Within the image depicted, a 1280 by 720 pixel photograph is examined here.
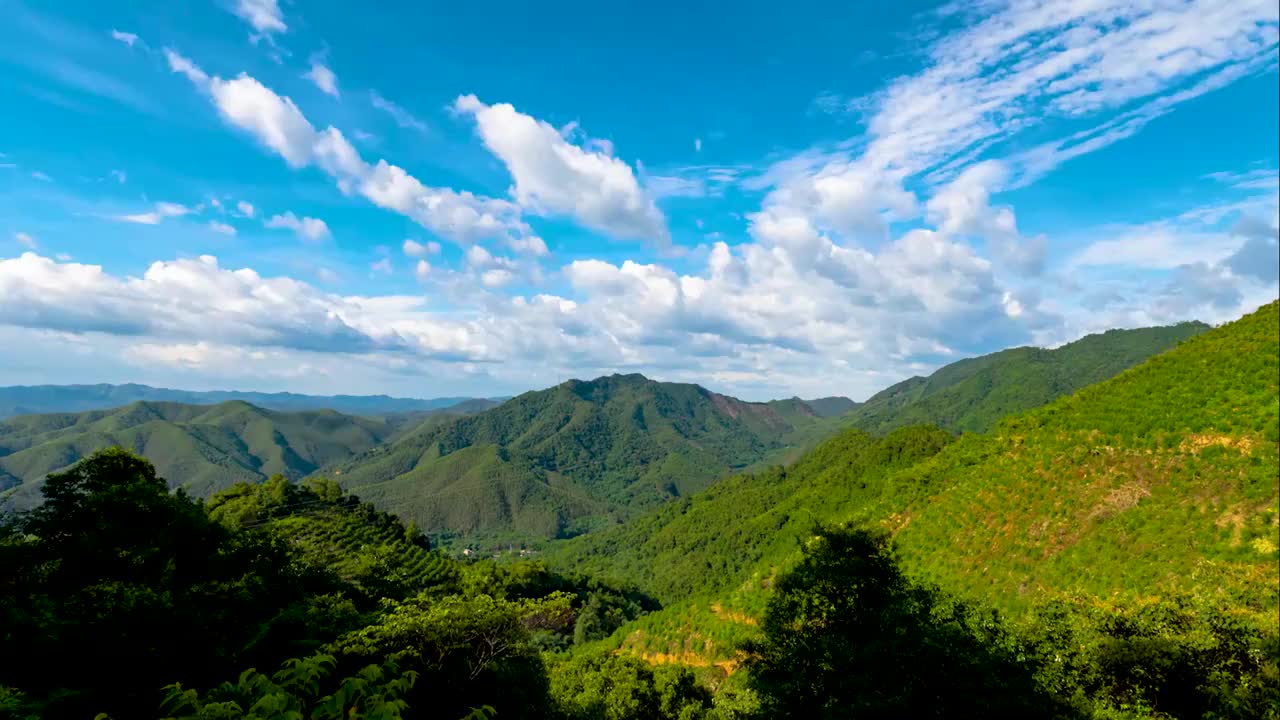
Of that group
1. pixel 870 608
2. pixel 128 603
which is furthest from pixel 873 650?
pixel 128 603

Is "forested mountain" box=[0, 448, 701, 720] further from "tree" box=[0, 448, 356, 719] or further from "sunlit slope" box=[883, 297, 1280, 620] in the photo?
"sunlit slope" box=[883, 297, 1280, 620]

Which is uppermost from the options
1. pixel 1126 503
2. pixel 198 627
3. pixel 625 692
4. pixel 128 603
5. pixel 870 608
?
pixel 1126 503

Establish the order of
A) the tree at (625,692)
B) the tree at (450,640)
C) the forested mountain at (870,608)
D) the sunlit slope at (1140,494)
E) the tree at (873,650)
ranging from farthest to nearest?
the tree at (625,692), the sunlit slope at (1140,494), the tree at (450,640), the forested mountain at (870,608), the tree at (873,650)

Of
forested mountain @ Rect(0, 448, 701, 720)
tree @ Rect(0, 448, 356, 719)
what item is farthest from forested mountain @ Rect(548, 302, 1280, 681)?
tree @ Rect(0, 448, 356, 719)

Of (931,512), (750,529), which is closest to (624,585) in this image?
(750,529)

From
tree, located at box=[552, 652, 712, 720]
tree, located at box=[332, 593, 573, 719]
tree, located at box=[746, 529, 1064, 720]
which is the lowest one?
tree, located at box=[552, 652, 712, 720]

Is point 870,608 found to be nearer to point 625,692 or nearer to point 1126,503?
point 1126,503

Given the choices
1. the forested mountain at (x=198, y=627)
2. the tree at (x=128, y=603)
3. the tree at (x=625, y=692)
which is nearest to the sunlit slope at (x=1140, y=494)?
the tree at (x=625, y=692)

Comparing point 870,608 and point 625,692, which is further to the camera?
point 625,692

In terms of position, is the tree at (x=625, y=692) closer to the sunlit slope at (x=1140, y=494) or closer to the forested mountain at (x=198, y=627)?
the forested mountain at (x=198, y=627)
